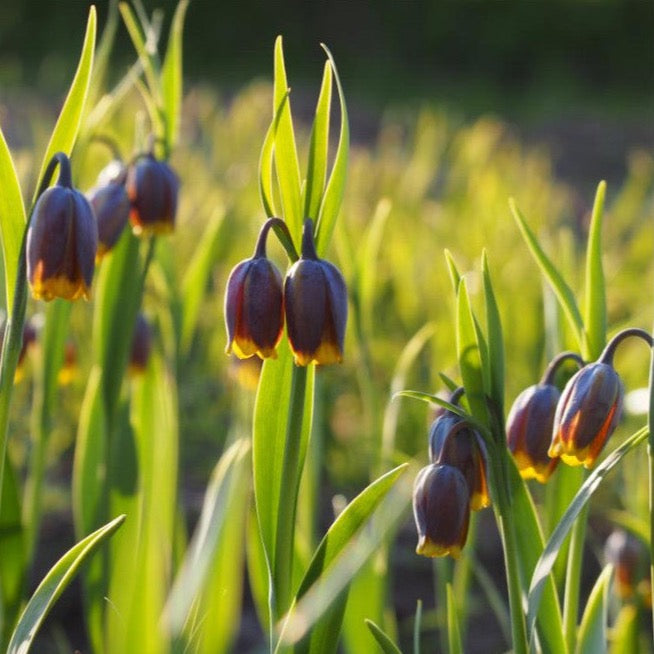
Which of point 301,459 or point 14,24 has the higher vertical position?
point 14,24

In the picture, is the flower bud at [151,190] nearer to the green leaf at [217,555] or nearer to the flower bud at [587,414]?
the green leaf at [217,555]

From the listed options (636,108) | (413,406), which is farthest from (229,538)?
(636,108)

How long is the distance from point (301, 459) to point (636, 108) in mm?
11300

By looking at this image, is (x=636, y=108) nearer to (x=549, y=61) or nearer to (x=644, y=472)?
(x=549, y=61)

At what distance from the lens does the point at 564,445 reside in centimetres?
104

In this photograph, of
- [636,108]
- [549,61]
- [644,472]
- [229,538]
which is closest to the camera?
[229,538]

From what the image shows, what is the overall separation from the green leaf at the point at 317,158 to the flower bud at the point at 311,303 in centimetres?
6

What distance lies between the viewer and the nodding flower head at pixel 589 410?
102 cm

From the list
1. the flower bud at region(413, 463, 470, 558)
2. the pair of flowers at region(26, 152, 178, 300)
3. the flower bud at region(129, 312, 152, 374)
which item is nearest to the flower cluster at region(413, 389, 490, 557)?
the flower bud at region(413, 463, 470, 558)

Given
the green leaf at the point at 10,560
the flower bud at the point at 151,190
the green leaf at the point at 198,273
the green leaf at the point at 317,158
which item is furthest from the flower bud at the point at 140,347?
the green leaf at the point at 317,158

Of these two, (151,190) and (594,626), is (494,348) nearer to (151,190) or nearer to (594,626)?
(594,626)

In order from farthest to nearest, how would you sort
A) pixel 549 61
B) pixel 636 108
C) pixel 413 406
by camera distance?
pixel 549 61 → pixel 636 108 → pixel 413 406

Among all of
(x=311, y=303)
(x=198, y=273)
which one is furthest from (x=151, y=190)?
(x=311, y=303)

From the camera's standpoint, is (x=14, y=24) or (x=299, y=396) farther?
(x=14, y=24)
